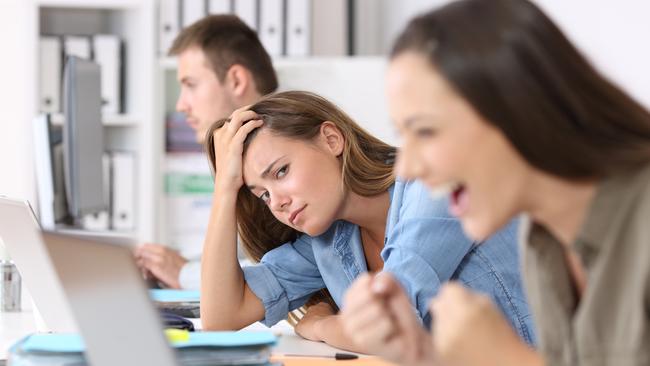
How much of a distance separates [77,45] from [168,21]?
0.34m

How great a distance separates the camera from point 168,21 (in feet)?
12.5

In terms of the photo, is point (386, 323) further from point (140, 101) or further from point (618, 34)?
point (140, 101)

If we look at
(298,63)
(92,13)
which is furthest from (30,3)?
(298,63)

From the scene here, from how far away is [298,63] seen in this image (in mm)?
3865

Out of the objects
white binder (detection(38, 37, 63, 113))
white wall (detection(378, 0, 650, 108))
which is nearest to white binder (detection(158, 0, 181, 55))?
white binder (detection(38, 37, 63, 113))

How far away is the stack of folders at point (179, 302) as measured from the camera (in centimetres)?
230

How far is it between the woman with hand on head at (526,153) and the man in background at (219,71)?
195cm

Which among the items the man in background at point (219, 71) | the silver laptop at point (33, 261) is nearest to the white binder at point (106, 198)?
the man in background at point (219, 71)

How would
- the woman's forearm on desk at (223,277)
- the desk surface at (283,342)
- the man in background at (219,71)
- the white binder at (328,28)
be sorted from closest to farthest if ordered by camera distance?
the desk surface at (283,342) → the woman's forearm on desk at (223,277) → the man in background at (219,71) → the white binder at (328,28)

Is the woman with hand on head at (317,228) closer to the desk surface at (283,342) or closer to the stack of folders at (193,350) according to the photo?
the desk surface at (283,342)

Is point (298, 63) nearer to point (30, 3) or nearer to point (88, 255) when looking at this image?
point (30, 3)

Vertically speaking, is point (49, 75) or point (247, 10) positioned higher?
point (247, 10)

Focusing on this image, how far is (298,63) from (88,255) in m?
2.88

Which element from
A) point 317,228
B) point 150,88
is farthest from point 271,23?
point 317,228
